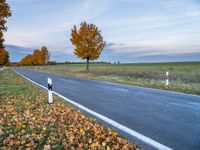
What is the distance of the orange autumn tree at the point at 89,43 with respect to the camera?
2137 inches

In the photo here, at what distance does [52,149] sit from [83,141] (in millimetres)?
723

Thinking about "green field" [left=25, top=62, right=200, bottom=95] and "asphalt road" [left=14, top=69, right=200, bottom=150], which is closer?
"asphalt road" [left=14, top=69, right=200, bottom=150]

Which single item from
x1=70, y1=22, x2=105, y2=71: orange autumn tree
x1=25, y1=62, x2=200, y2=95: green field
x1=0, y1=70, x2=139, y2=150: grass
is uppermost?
x1=70, y1=22, x2=105, y2=71: orange autumn tree

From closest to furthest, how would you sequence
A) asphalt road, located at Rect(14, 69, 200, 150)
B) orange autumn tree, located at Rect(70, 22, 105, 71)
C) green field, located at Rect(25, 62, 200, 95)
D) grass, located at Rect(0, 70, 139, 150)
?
grass, located at Rect(0, 70, 139, 150), asphalt road, located at Rect(14, 69, 200, 150), green field, located at Rect(25, 62, 200, 95), orange autumn tree, located at Rect(70, 22, 105, 71)

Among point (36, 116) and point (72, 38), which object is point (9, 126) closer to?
point (36, 116)

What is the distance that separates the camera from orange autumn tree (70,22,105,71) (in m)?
54.3

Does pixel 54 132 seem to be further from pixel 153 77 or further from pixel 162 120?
pixel 153 77

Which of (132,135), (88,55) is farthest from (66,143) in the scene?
(88,55)

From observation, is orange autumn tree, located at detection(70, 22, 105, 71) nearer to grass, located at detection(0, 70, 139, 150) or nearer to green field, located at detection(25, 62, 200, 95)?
green field, located at detection(25, 62, 200, 95)

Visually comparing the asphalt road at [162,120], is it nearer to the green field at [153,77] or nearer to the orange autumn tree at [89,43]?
the green field at [153,77]

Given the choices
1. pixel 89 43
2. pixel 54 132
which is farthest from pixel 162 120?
pixel 89 43

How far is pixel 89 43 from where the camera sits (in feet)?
179

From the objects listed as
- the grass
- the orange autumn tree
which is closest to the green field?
the orange autumn tree

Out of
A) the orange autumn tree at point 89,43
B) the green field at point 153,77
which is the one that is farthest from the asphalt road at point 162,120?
the orange autumn tree at point 89,43
